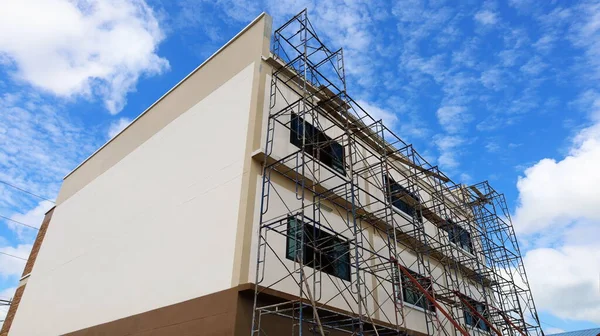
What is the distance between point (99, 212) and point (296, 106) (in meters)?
8.69

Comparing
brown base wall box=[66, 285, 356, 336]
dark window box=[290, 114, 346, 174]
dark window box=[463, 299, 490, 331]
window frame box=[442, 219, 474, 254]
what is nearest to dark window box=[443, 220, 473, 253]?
window frame box=[442, 219, 474, 254]

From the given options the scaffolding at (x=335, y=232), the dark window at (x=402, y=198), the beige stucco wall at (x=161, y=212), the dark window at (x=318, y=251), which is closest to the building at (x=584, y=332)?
the scaffolding at (x=335, y=232)

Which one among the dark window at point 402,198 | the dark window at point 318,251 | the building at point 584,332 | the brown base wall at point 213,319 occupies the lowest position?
the brown base wall at point 213,319

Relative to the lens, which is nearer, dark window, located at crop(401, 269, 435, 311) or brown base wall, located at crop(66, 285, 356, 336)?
brown base wall, located at crop(66, 285, 356, 336)

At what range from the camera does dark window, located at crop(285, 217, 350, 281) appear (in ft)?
35.7

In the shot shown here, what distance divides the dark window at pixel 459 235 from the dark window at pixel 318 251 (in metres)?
7.95

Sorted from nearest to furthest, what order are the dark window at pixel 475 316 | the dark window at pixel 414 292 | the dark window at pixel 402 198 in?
1. the dark window at pixel 414 292
2. the dark window at pixel 402 198
3. the dark window at pixel 475 316

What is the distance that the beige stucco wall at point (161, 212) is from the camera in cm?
1105

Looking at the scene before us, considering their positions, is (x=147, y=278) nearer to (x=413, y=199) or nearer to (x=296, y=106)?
(x=296, y=106)

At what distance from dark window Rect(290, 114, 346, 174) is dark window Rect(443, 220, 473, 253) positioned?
7019 mm

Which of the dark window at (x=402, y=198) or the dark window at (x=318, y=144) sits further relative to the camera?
the dark window at (x=402, y=198)

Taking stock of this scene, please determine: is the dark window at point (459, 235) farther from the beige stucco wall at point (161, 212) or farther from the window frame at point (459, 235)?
the beige stucco wall at point (161, 212)

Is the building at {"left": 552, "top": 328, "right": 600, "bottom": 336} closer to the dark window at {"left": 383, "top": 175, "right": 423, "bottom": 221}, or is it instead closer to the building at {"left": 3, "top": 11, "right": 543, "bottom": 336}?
the building at {"left": 3, "top": 11, "right": 543, "bottom": 336}

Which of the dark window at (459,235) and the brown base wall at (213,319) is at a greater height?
the dark window at (459,235)
